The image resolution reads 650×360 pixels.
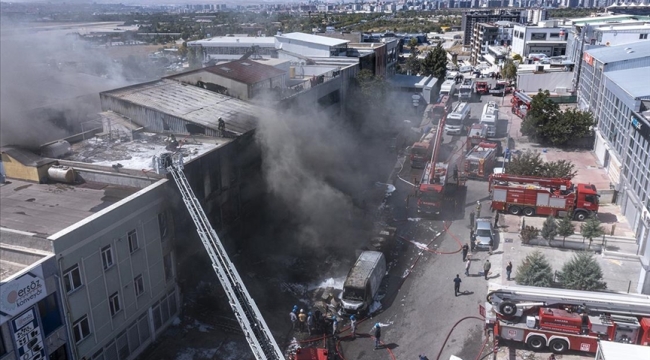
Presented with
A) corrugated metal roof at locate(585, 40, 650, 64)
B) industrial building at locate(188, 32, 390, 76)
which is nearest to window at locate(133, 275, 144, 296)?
industrial building at locate(188, 32, 390, 76)

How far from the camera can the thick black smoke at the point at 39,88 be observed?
52.4 feet

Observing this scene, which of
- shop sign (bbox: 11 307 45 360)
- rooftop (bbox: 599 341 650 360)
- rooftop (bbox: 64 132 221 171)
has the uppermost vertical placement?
rooftop (bbox: 64 132 221 171)

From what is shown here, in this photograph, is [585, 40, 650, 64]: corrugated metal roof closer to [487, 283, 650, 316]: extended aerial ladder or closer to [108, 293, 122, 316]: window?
[487, 283, 650, 316]: extended aerial ladder

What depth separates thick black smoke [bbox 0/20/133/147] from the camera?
15961mm

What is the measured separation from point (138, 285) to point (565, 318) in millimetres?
10206

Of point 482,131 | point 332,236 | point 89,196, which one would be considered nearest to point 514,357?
point 332,236

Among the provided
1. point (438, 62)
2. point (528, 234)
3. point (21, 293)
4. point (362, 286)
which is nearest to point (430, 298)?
point (362, 286)

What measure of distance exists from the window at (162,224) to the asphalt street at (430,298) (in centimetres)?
539

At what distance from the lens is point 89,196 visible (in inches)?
503

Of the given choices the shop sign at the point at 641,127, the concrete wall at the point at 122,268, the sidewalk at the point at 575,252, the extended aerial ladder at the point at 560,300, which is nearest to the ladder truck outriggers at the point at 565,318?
the extended aerial ladder at the point at 560,300

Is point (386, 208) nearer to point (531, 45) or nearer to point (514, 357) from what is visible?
point (514, 357)

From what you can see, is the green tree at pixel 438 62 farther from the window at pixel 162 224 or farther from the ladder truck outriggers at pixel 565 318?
the window at pixel 162 224

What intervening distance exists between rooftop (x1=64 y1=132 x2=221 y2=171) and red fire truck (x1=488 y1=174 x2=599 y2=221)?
11.1m

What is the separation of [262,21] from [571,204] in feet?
173
